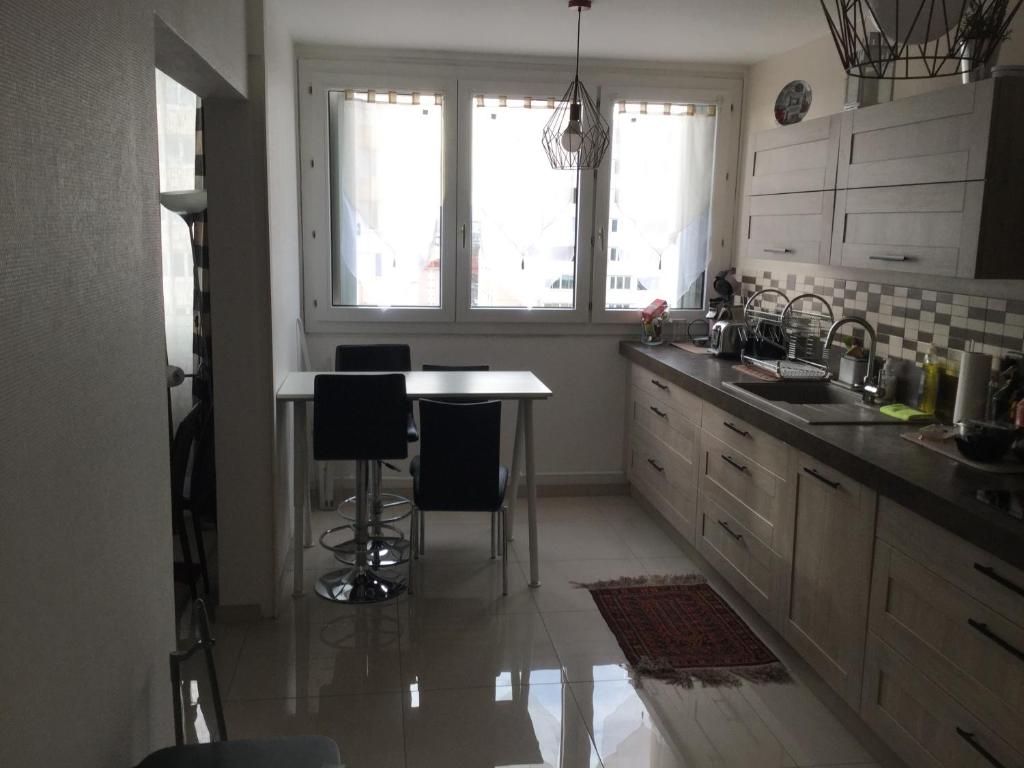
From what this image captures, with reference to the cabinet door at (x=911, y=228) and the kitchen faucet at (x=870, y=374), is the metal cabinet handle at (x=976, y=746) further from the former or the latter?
the kitchen faucet at (x=870, y=374)

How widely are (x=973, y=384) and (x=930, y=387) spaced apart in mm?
339

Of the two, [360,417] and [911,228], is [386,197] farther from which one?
[911,228]

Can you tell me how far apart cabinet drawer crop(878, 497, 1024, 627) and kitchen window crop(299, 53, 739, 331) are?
282cm

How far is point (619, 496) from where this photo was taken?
17.5 ft

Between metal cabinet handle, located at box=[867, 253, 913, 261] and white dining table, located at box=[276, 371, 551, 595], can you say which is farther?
white dining table, located at box=[276, 371, 551, 595]

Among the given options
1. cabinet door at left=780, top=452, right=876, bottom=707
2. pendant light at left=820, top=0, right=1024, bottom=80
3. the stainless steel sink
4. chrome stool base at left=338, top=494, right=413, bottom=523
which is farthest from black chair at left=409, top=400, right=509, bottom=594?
pendant light at left=820, top=0, right=1024, bottom=80

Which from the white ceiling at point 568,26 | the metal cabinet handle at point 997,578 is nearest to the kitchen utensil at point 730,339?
the white ceiling at point 568,26

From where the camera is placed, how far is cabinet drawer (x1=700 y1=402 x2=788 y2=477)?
3.23 metres

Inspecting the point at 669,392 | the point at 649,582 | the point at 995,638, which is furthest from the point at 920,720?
the point at 669,392

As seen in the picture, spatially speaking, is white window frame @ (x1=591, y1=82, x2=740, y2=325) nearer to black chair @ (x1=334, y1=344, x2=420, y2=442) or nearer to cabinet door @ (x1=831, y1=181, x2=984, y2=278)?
black chair @ (x1=334, y1=344, x2=420, y2=442)

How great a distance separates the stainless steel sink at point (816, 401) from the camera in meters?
3.18

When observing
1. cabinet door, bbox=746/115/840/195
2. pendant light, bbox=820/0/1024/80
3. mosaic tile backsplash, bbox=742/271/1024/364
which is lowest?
mosaic tile backsplash, bbox=742/271/1024/364

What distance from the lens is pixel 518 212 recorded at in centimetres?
502

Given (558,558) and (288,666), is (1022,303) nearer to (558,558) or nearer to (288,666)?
(558,558)
